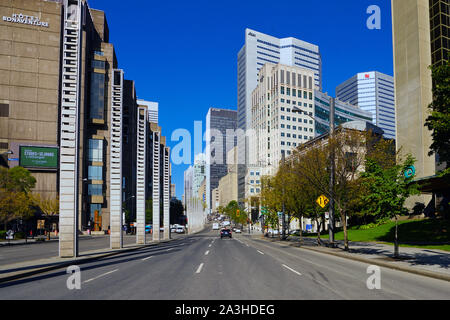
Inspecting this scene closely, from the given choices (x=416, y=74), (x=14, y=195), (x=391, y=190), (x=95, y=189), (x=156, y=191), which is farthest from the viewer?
(x=95, y=189)

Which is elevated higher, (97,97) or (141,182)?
(97,97)

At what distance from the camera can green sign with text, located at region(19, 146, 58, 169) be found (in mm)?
76188

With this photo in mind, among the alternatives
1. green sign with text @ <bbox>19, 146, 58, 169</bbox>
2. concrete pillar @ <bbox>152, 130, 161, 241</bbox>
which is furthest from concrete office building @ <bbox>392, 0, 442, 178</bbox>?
green sign with text @ <bbox>19, 146, 58, 169</bbox>

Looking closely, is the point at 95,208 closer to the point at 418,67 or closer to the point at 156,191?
the point at 156,191

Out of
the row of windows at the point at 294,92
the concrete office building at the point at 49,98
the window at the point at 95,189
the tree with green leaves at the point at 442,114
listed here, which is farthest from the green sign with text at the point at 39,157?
the row of windows at the point at 294,92

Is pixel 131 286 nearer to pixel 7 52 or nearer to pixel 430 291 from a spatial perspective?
pixel 430 291

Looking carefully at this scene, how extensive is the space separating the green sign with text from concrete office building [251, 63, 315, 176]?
81163mm

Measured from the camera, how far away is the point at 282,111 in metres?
143

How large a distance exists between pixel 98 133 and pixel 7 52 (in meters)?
26.1

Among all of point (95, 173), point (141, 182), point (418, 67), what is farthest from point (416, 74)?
point (95, 173)

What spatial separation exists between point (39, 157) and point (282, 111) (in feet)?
301

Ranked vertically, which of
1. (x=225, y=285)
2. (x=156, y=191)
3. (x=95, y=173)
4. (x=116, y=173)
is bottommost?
(x=225, y=285)

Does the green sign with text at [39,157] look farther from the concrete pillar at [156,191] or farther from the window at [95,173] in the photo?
the concrete pillar at [156,191]

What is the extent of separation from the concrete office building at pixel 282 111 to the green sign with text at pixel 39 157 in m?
81.2
